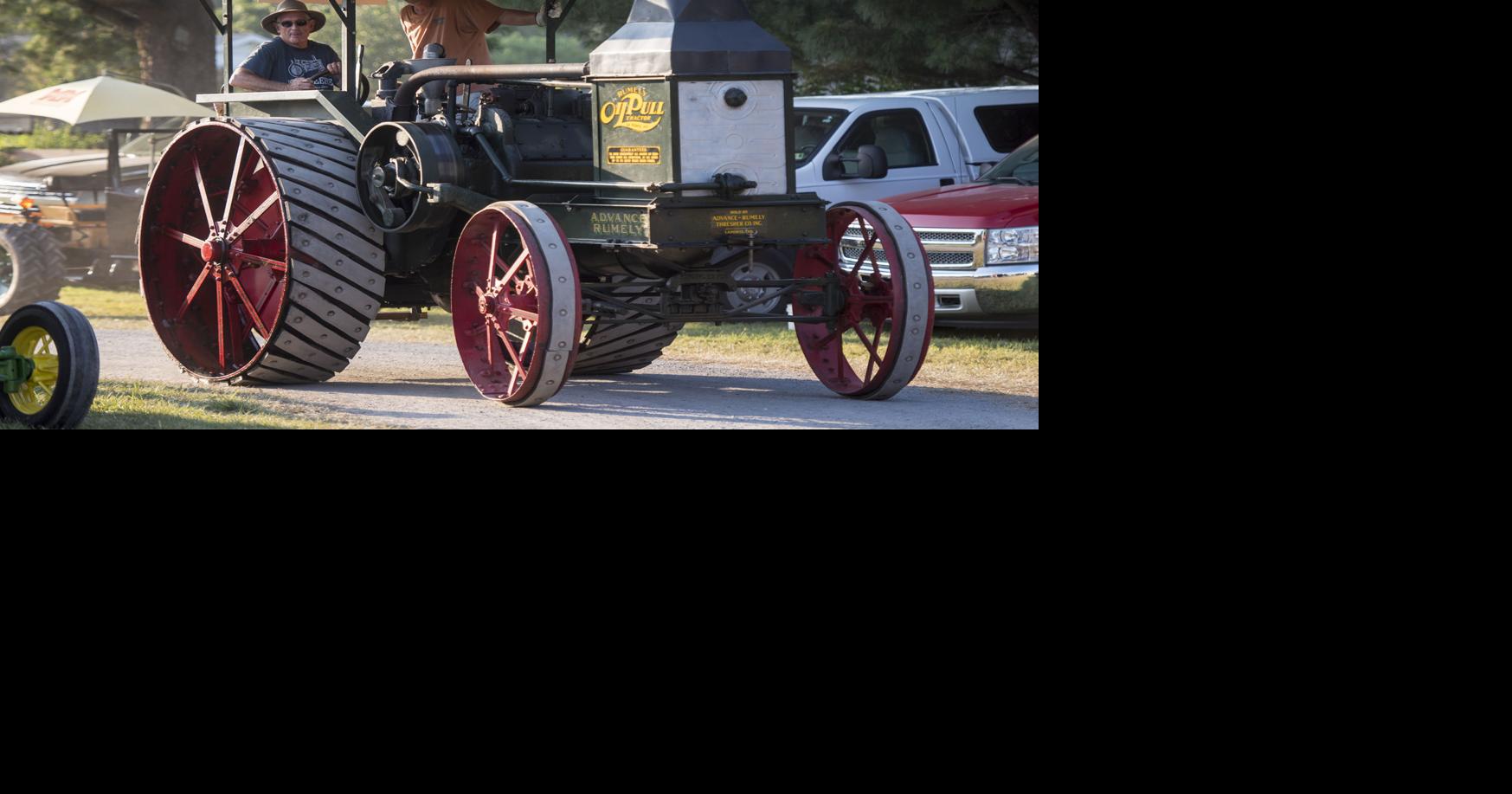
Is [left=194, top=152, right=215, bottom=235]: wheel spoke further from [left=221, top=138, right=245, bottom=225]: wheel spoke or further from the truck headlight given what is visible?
the truck headlight

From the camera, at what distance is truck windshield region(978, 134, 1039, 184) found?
42.2 ft

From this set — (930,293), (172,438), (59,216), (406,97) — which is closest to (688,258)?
(930,293)

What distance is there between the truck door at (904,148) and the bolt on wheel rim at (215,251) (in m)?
5.37

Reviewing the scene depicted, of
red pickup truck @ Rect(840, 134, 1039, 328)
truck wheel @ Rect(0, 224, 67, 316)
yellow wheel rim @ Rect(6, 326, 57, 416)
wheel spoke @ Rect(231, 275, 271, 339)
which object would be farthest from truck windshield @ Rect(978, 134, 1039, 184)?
→ truck wheel @ Rect(0, 224, 67, 316)

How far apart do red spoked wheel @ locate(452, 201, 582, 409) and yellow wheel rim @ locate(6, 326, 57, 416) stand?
181 centimetres

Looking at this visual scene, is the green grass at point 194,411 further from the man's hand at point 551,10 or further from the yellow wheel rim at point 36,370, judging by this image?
the man's hand at point 551,10

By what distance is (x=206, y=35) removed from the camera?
64.1 ft

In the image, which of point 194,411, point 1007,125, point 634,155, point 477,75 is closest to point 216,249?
point 194,411

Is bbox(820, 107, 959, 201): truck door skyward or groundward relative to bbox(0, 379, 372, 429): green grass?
skyward

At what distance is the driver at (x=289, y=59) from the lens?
9797mm

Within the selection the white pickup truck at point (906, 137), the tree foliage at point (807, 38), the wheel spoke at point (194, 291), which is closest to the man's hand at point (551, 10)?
the wheel spoke at point (194, 291)

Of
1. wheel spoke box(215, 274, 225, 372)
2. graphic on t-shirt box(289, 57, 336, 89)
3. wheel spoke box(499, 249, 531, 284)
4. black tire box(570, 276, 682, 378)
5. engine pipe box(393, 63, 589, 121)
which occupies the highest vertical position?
graphic on t-shirt box(289, 57, 336, 89)

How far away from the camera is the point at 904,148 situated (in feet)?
46.1

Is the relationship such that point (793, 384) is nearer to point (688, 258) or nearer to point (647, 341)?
point (647, 341)
